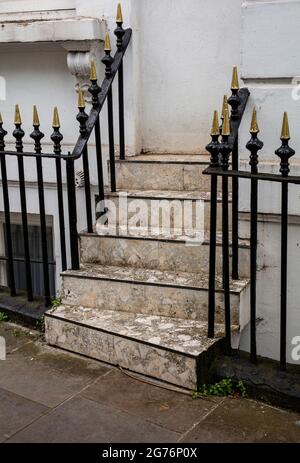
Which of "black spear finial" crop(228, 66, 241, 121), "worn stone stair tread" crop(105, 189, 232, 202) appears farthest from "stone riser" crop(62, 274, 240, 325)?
"black spear finial" crop(228, 66, 241, 121)

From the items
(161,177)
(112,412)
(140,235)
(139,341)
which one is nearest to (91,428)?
(112,412)

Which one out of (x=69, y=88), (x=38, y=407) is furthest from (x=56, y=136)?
(x=38, y=407)

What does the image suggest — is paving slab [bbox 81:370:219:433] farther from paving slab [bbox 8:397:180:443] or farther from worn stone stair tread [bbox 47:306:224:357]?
worn stone stair tread [bbox 47:306:224:357]

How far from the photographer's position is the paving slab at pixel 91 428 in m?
2.66

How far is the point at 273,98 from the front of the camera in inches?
132

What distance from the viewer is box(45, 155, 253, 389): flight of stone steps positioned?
3158 mm

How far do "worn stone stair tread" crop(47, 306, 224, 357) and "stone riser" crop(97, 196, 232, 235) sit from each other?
27.6 inches

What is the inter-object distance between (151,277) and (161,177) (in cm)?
100

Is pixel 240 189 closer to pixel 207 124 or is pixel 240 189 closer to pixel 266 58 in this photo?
pixel 266 58

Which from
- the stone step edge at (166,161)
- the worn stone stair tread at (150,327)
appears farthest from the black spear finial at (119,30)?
the worn stone stair tread at (150,327)

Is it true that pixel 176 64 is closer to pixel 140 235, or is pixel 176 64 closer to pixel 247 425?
pixel 140 235

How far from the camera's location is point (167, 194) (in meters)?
4.06

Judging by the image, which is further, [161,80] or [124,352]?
[161,80]

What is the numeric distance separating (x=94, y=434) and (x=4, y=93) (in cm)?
338
